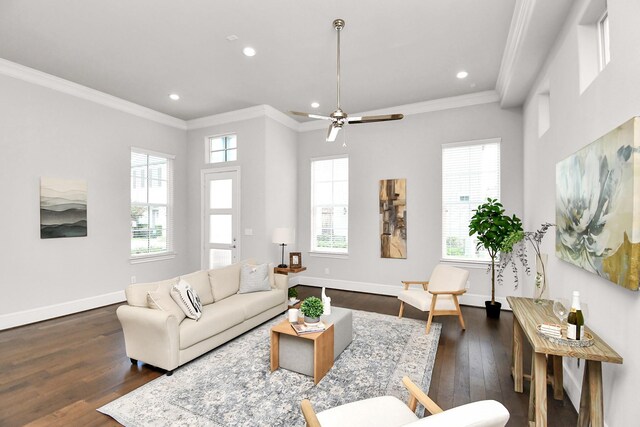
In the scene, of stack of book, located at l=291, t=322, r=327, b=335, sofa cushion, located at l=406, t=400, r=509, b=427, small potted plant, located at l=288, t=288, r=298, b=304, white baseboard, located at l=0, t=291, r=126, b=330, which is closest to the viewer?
sofa cushion, located at l=406, t=400, r=509, b=427

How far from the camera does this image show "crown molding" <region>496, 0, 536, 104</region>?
266cm

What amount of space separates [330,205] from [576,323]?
15.0ft

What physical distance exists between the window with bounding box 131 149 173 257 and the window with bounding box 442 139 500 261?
5.13m

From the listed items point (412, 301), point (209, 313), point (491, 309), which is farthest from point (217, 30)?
point (491, 309)

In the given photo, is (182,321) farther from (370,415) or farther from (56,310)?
(56,310)

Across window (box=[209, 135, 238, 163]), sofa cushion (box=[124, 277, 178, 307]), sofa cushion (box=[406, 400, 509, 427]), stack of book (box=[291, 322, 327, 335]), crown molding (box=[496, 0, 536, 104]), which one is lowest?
stack of book (box=[291, 322, 327, 335])

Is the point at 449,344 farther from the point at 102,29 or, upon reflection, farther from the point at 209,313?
the point at 102,29

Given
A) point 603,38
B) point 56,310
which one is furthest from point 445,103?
point 56,310

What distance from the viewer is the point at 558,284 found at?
2.79m

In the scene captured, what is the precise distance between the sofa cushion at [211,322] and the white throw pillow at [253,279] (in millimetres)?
427

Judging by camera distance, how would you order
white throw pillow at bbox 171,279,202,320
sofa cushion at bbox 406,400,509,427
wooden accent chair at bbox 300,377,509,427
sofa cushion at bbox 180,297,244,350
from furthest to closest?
1. white throw pillow at bbox 171,279,202,320
2. sofa cushion at bbox 180,297,244,350
3. wooden accent chair at bbox 300,377,509,427
4. sofa cushion at bbox 406,400,509,427

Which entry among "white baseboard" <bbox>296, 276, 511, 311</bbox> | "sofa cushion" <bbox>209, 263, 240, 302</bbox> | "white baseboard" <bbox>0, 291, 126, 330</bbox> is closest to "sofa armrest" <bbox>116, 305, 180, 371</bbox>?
"sofa cushion" <bbox>209, 263, 240, 302</bbox>

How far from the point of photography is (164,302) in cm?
291

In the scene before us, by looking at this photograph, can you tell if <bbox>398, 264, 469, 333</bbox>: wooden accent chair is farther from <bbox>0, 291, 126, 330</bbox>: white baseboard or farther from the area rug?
<bbox>0, 291, 126, 330</bbox>: white baseboard
